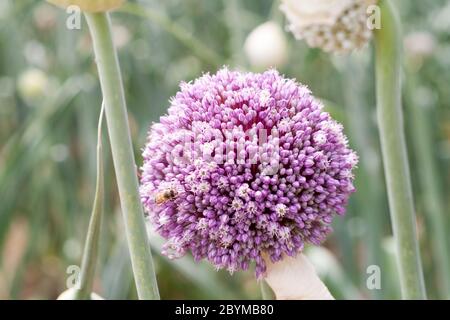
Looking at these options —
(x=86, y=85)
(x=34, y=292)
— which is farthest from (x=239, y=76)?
(x=34, y=292)

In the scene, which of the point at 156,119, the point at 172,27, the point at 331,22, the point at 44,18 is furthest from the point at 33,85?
the point at 331,22

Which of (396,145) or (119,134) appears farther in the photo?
(396,145)

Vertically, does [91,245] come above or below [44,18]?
below

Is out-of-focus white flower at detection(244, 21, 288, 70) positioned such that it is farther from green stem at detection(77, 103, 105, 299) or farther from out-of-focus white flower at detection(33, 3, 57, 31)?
out-of-focus white flower at detection(33, 3, 57, 31)

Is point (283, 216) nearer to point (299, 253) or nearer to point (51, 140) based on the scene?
point (299, 253)

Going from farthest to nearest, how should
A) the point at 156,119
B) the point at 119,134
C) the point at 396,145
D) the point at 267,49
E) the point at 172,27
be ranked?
1. the point at 156,119
2. the point at 267,49
3. the point at 172,27
4. the point at 396,145
5. the point at 119,134

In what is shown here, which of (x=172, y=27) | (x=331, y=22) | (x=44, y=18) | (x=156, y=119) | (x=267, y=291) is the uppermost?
(x=44, y=18)

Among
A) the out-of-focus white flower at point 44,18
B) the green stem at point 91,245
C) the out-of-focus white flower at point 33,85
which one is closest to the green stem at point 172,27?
the green stem at point 91,245

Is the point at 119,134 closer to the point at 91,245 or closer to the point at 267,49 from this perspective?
the point at 91,245
